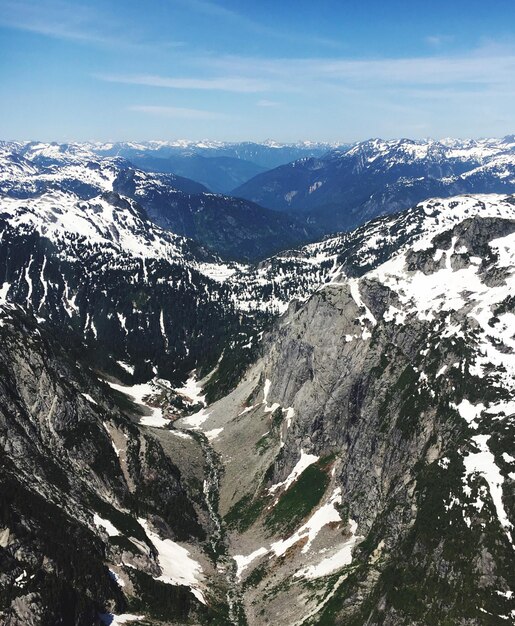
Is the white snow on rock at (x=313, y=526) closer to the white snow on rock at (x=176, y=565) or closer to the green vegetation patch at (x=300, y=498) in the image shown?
the green vegetation patch at (x=300, y=498)

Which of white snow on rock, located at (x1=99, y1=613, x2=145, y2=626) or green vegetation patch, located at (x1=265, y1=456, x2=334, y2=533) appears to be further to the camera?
green vegetation patch, located at (x1=265, y1=456, x2=334, y2=533)

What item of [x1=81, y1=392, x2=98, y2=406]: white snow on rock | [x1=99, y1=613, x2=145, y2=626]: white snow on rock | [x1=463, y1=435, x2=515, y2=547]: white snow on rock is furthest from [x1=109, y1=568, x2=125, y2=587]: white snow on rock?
[x1=81, y1=392, x2=98, y2=406]: white snow on rock

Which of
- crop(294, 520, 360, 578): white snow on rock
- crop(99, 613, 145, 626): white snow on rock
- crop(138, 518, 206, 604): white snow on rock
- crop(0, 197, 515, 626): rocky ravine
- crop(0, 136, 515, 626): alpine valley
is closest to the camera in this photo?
crop(0, 136, 515, 626): alpine valley

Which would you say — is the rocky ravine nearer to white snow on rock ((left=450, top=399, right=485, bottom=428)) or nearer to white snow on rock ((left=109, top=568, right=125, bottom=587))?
white snow on rock ((left=109, top=568, right=125, bottom=587))

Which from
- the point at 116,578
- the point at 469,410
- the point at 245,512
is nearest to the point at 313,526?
the point at 245,512

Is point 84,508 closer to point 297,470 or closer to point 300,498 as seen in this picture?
point 300,498

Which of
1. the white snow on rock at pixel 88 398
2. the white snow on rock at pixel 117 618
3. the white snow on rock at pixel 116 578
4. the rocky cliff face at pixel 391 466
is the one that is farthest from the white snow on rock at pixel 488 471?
the white snow on rock at pixel 88 398

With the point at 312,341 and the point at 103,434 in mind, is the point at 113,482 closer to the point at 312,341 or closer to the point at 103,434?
the point at 103,434

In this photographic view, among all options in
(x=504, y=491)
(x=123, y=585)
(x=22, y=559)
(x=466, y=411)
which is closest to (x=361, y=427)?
(x=466, y=411)
